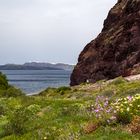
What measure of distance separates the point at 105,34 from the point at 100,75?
804cm

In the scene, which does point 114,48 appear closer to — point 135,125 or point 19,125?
point 19,125

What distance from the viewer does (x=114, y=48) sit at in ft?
237

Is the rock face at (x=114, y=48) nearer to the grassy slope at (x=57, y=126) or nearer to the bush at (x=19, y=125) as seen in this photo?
the grassy slope at (x=57, y=126)

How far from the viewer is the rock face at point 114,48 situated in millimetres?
68625

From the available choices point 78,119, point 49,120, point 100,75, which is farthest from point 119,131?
point 100,75

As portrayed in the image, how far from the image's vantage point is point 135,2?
71.8 m

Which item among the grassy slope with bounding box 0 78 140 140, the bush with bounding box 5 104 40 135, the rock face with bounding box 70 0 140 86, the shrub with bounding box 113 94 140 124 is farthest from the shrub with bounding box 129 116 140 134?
the rock face with bounding box 70 0 140 86

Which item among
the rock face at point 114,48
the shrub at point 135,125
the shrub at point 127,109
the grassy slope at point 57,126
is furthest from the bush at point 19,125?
the rock face at point 114,48

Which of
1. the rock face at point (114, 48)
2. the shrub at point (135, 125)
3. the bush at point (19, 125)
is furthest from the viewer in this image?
the rock face at point (114, 48)

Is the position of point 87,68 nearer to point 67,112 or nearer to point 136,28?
point 136,28

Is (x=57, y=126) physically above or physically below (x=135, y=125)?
below

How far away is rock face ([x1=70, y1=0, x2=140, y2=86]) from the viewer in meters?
68.6

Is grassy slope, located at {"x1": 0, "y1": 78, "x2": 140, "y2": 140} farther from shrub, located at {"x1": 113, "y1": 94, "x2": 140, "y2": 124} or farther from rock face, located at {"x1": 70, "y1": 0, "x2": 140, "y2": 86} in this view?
rock face, located at {"x1": 70, "y1": 0, "x2": 140, "y2": 86}

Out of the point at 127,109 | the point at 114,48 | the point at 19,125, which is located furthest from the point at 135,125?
the point at 114,48
